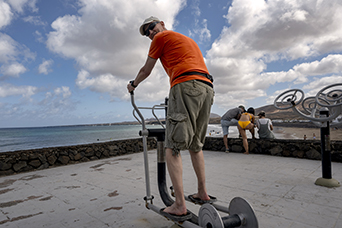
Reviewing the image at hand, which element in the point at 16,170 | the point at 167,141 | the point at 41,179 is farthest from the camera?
the point at 16,170

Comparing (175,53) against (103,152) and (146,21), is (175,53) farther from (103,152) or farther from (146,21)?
(103,152)

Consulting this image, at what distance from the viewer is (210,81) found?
63.2 inches

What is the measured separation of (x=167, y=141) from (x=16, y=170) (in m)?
3.90

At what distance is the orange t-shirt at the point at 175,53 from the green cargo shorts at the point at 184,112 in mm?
91

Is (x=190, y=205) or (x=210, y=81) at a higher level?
(x=210, y=81)

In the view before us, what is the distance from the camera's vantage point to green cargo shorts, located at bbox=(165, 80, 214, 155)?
1.41 meters

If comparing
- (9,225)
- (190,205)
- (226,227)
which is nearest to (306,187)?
(190,205)

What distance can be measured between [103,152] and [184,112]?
4.35 m

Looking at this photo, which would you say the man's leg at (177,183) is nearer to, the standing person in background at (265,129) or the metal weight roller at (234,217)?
the metal weight roller at (234,217)

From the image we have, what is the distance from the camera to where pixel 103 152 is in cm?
522

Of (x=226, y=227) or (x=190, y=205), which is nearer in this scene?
(x=226, y=227)

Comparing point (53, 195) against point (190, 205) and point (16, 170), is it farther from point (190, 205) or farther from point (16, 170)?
point (16, 170)

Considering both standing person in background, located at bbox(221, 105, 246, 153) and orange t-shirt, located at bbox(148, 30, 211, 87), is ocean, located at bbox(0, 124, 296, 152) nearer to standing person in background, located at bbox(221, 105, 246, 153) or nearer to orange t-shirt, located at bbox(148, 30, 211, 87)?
standing person in background, located at bbox(221, 105, 246, 153)

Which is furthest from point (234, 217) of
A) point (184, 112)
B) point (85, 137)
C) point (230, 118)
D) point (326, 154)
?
point (85, 137)
